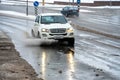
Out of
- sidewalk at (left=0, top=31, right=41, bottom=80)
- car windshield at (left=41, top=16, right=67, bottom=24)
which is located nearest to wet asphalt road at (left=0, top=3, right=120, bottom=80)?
sidewalk at (left=0, top=31, right=41, bottom=80)

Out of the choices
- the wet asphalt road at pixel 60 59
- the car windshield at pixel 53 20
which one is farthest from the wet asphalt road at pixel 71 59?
the car windshield at pixel 53 20

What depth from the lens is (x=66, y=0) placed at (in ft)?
323

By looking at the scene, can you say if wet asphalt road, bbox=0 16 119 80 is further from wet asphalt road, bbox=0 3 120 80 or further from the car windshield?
the car windshield

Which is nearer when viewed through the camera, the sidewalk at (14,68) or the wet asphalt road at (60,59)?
the sidewalk at (14,68)

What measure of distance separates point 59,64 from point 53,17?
829 centimetres

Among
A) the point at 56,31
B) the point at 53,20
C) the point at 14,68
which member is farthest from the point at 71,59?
the point at 53,20

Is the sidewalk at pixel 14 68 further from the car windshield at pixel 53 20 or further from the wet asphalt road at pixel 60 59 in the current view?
the car windshield at pixel 53 20

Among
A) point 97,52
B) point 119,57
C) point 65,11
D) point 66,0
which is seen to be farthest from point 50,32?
point 66,0

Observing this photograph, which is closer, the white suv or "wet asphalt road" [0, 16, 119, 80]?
"wet asphalt road" [0, 16, 119, 80]

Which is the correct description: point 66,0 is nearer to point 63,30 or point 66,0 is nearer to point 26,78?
point 63,30

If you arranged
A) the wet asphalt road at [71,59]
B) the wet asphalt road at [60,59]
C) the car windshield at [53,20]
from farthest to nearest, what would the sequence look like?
the car windshield at [53,20] → the wet asphalt road at [71,59] → the wet asphalt road at [60,59]

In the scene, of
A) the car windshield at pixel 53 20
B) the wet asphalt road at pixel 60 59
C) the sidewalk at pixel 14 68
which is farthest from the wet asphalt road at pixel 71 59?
the car windshield at pixel 53 20

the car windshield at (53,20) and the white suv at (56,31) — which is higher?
Result: the car windshield at (53,20)

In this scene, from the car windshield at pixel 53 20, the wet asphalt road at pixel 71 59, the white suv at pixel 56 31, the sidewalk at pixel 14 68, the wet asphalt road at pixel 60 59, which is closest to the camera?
the sidewalk at pixel 14 68
